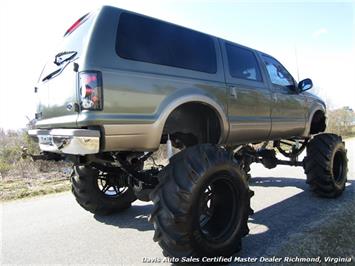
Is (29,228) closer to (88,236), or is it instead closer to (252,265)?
(88,236)

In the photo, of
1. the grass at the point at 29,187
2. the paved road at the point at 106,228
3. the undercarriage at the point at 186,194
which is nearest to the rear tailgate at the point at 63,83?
the undercarriage at the point at 186,194

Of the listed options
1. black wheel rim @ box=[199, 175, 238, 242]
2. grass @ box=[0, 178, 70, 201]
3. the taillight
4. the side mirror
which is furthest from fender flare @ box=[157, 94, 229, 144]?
grass @ box=[0, 178, 70, 201]

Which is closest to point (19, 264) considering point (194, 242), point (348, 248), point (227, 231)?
point (194, 242)

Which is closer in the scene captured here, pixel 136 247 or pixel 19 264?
pixel 19 264

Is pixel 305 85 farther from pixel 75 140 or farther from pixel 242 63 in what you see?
pixel 75 140

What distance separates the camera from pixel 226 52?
442 centimetres

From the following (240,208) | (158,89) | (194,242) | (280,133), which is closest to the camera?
(194,242)

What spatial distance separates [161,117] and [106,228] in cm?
199

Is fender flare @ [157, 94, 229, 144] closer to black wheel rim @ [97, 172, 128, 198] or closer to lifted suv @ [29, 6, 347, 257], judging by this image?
lifted suv @ [29, 6, 347, 257]

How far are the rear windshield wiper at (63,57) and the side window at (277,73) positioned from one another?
324 cm

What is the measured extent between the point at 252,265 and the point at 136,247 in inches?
52.1

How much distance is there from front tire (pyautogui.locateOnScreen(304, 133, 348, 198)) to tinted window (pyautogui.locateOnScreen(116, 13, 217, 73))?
8.34ft

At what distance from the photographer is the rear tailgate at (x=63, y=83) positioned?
10.3 feet

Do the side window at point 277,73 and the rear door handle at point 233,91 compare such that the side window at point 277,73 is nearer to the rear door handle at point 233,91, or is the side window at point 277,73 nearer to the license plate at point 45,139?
the rear door handle at point 233,91
